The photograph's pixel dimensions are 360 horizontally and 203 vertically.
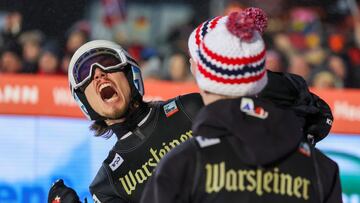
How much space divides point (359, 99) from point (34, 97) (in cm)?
281

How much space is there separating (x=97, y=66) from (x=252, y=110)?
4.37ft

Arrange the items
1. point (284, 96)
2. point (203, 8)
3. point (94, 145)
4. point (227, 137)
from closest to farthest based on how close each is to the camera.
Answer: point (227, 137) < point (284, 96) < point (94, 145) < point (203, 8)

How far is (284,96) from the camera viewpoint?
3695 millimetres

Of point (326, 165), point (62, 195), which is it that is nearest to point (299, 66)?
point (62, 195)

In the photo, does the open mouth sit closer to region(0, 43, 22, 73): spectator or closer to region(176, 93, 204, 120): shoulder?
region(176, 93, 204, 120): shoulder

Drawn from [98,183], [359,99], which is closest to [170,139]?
[98,183]

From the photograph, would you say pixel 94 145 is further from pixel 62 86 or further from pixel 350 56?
pixel 350 56

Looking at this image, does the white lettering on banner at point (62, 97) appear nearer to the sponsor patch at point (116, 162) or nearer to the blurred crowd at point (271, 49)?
the blurred crowd at point (271, 49)

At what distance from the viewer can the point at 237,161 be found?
2852mm

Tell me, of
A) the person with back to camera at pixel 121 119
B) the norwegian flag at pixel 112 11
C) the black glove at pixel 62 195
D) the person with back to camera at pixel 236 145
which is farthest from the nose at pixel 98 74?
the norwegian flag at pixel 112 11

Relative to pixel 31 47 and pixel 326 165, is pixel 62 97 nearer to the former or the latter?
pixel 31 47

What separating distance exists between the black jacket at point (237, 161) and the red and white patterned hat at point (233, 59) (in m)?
0.05

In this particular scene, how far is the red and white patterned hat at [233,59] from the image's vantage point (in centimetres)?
286

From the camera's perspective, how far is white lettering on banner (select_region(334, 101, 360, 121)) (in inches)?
318
